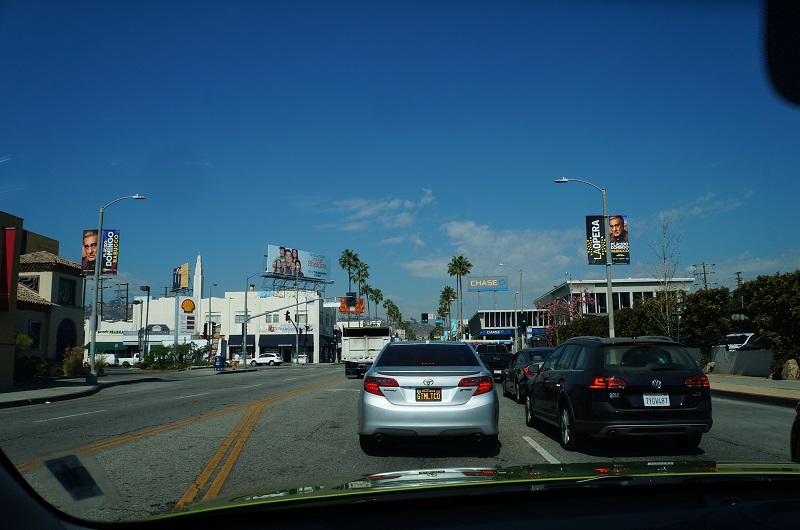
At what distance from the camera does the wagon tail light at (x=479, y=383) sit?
8625 millimetres

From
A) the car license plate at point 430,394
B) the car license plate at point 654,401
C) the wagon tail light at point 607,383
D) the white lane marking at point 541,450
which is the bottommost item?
the white lane marking at point 541,450

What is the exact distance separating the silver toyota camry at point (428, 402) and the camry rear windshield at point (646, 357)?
1.84 metres

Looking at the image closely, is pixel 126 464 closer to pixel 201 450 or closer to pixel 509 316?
pixel 201 450

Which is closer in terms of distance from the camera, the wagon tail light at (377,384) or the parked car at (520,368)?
the wagon tail light at (377,384)

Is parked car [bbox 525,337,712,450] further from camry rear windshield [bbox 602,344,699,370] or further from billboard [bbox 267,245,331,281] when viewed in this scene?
billboard [bbox 267,245,331,281]

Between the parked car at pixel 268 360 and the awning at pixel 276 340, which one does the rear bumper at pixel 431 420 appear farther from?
the awning at pixel 276 340

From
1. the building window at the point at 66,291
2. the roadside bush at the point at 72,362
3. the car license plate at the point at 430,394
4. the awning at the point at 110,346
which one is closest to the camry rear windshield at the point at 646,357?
the car license plate at the point at 430,394

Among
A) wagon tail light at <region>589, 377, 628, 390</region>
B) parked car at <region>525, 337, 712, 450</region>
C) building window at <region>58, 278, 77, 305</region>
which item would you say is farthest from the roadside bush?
wagon tail light at <region>589, 377, 628, 390</region>

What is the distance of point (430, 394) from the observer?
8.55 metres

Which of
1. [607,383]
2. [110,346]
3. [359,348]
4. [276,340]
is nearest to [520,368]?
[607,383]

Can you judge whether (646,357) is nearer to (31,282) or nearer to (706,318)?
(706,318)

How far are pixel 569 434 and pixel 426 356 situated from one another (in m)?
2.38

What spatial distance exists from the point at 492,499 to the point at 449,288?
115m

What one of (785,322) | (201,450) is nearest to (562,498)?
(201,450)
